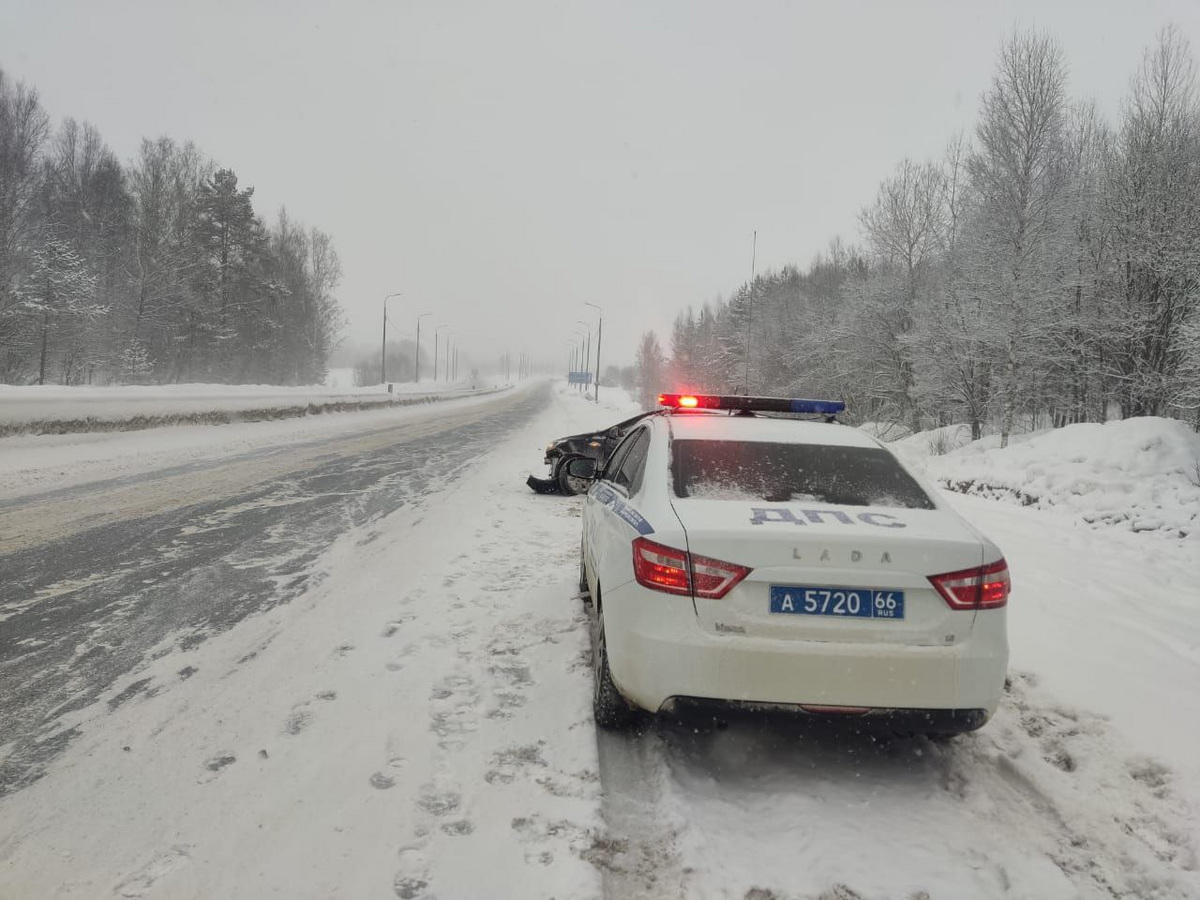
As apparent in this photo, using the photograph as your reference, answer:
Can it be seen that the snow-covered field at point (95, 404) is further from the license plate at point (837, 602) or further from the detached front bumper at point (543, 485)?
the license plate at point (837, 602)

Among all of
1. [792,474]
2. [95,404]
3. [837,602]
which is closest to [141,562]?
[792,474]

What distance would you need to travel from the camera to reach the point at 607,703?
3.23m

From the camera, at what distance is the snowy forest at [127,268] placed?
30.2 meters

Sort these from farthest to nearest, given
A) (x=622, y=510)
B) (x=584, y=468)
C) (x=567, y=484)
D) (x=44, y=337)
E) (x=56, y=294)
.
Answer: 1. (x=44, y=337)
2. (x=56, y=294)
3. (x=567, y=484)
4. (x=584, y=468)
5. (x=622, y=510)

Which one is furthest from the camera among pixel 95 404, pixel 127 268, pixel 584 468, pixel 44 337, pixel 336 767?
pixel 127 268

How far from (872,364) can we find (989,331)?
1167cm

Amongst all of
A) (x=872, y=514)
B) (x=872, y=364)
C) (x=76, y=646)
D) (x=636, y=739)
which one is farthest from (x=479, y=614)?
(x=872, y=364)

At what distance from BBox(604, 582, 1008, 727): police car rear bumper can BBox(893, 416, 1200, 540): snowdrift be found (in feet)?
23.7

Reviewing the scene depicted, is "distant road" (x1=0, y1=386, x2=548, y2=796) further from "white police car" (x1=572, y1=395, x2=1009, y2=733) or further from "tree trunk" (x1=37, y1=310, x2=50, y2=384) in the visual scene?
"tree trunk" (x1=37, y1=310, x2=50, y2=384)

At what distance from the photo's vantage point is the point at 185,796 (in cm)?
261

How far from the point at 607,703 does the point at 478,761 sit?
2.14 feet

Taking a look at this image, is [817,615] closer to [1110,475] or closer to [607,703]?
[607,703]

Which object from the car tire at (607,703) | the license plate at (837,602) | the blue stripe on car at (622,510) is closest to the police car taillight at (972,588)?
the license plate at (837,602)

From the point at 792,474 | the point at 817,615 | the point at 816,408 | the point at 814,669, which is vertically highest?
the point at 816,408
